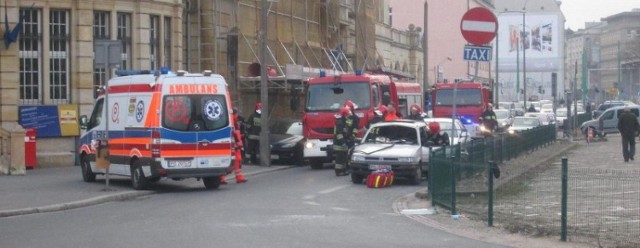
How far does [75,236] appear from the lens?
1441cm

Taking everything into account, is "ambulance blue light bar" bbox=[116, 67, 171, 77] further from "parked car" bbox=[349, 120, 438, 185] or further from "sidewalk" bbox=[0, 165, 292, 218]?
"parked car" bbox=[349, 120, 438, 185]

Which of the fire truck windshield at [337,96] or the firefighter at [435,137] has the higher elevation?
the fire truck windshield at [337,96]

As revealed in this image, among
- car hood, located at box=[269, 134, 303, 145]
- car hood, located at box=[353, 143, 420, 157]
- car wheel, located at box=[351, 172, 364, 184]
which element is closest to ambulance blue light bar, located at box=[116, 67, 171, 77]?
car hood, located at box=[353, 143, 420, 157]

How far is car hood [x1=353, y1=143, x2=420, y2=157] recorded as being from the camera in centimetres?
2380

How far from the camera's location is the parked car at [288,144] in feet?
105

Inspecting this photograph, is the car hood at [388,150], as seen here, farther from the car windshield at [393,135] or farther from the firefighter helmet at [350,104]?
the firefighter helmet at [350,104]

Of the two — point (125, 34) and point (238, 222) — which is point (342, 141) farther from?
point (238, 222)

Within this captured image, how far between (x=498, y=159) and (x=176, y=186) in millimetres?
7429

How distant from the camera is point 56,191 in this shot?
71.2 ft

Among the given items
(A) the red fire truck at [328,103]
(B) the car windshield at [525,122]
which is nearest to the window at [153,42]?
(A) the red fire truck at [328,103]

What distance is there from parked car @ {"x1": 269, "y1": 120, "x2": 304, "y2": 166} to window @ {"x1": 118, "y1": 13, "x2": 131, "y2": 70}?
16.1 feet

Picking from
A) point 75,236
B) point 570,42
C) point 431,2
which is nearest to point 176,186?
point 75,236

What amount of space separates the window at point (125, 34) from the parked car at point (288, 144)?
16.1 feet

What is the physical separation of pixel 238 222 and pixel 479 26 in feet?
17.6
